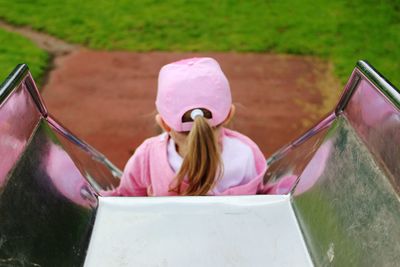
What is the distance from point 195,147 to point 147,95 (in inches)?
80.1

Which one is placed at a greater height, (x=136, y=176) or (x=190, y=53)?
(x=190, y=53)

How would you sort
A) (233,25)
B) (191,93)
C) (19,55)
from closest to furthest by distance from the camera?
(191,93) → (19,55) → (233,25)

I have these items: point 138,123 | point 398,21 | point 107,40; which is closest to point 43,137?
point 138,123

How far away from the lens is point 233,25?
4047 mm

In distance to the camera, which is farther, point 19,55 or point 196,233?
point 19,55

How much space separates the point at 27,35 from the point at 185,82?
288cm

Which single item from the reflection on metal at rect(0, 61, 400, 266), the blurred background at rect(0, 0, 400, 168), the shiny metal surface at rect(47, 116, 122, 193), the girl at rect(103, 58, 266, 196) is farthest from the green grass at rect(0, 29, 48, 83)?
the reflection on metal at rect(0, 61, 400, 266)

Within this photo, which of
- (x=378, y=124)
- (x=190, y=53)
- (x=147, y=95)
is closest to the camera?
(x=378, y=124)

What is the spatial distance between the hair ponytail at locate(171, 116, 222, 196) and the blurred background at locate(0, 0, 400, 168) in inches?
58.4

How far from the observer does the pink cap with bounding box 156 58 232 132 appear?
132cm

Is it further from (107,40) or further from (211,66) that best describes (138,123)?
(211,66)

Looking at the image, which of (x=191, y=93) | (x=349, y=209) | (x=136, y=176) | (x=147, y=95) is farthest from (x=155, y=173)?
(x=147, y=95)

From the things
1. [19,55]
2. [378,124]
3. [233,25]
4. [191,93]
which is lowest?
[378,124]

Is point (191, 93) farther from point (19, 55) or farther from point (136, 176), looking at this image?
point (19, 55)
